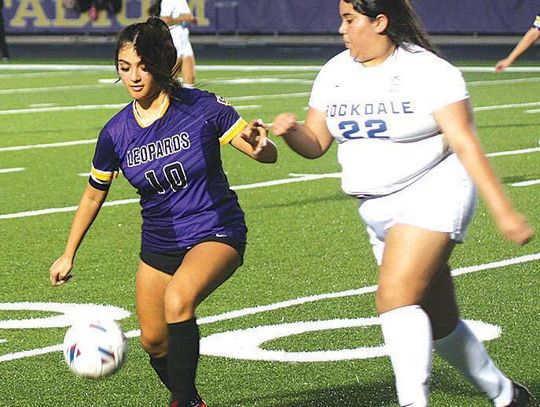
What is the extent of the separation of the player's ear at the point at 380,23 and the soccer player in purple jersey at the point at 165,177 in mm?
710

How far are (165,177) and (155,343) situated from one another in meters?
0.68

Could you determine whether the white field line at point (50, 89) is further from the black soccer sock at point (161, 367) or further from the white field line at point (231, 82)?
the black soccer sock at point (161, 367)

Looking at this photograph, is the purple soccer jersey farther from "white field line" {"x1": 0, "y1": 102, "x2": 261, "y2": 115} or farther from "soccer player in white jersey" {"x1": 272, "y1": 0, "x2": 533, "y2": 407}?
"white field line" {"x1": 0, "y1": 102, "x2": 261, "y2": 115}

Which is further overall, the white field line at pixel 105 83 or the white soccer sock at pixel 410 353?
the white field line at pixel 105 83

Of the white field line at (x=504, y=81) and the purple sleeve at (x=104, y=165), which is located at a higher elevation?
the purple sleeve at (x=104, y=165)

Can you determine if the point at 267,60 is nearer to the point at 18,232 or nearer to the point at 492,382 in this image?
the point at 18,232

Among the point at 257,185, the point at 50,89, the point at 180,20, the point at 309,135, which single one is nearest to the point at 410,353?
the point at 309,135

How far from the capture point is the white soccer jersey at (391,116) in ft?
17.0

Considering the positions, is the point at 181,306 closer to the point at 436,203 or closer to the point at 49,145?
the point at 436,203

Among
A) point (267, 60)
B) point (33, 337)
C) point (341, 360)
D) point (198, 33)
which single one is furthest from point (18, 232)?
point (198, 33)

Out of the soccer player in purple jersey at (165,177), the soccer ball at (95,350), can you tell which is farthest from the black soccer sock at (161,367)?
the soccer ball at (95,350)

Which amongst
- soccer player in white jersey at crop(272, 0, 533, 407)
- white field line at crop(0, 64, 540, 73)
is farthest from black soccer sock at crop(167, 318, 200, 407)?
white field line at crop(0, 64, 540, 73)

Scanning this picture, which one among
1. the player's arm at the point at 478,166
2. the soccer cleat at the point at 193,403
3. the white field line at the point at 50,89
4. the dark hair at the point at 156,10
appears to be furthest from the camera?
the white field line at the point at 50,89

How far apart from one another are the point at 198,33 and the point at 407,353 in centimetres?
3712
